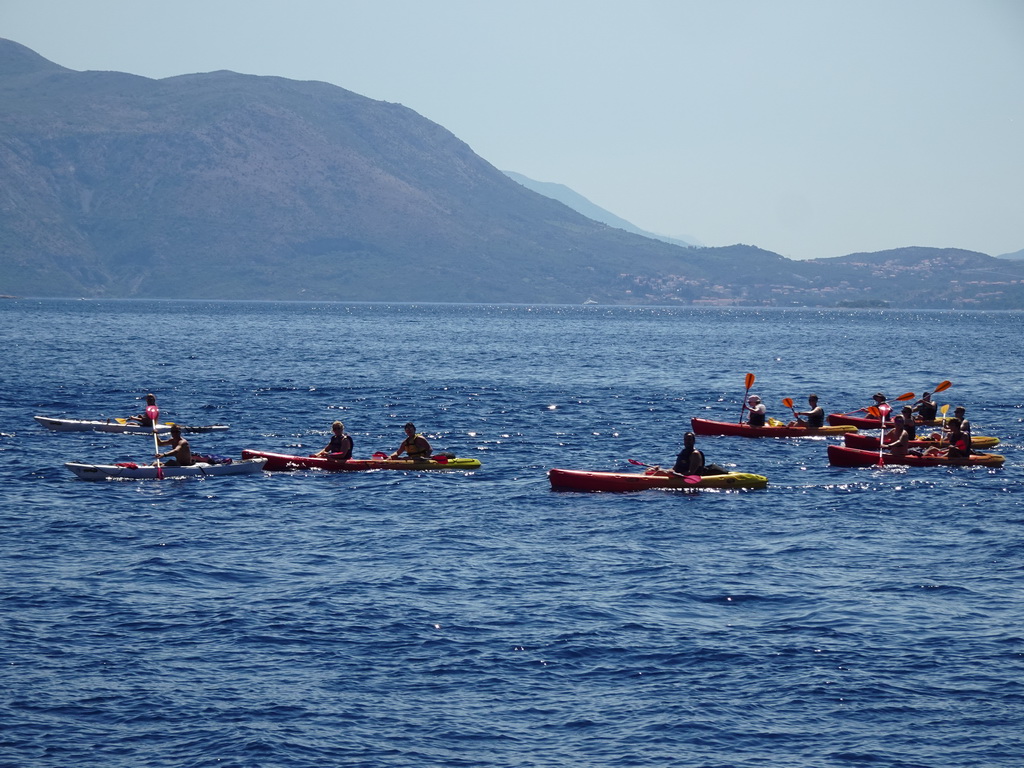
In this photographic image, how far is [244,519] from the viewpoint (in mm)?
31672

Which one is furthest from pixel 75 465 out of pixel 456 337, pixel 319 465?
pixel 456 337

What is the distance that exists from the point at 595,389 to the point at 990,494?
4128 centimetres

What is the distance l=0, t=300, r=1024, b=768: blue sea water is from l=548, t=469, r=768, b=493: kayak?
36 centimetres

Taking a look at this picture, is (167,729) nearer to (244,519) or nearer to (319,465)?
(244,519)

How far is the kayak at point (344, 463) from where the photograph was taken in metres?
38.9

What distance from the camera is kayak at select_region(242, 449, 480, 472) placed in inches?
1533

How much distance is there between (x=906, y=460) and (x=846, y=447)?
2.20 m

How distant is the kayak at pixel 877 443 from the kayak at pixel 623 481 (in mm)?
9100

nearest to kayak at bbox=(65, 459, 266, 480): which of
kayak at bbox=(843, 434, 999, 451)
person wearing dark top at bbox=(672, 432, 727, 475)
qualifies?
person wearing dark top at bbox=(672, 432, 727, 475)

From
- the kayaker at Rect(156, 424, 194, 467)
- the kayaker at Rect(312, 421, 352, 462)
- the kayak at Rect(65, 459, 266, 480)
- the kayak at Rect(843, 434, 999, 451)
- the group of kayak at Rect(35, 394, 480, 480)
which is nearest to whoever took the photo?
the kayak at Rect(65, 459, 266, 480)

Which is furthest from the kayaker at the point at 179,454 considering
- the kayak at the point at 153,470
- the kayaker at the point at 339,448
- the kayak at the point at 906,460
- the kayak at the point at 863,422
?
the kayak at the point at 863,422

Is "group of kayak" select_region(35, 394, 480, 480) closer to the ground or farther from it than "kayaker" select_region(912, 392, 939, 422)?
closer to the ground

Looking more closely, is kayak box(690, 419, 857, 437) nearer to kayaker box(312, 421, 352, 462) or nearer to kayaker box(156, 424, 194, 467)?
kayaker box(312, 421, 352, 462)

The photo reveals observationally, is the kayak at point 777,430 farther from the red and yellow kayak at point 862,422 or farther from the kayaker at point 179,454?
the kayaker at point 179,454
